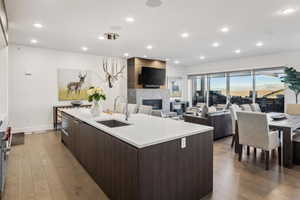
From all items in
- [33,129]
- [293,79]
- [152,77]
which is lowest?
[33,129]

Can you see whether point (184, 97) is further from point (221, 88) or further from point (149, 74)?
point (149, 74)

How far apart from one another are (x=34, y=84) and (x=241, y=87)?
331 inches

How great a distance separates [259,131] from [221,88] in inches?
240

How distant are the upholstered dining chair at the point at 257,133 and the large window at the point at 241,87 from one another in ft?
16.4

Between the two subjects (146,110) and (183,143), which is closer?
(183,143)

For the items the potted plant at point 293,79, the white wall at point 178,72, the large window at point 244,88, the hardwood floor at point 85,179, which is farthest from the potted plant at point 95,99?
the large window at point 244,88

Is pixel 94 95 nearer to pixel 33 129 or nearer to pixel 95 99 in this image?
pixel 95 99

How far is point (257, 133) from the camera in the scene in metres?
3.25

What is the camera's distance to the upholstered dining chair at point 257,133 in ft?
10.3

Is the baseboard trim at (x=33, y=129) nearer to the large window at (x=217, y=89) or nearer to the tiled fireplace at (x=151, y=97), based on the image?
the tiled fireplace at (x=151, y=97)

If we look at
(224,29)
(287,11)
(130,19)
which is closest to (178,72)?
(224,29)

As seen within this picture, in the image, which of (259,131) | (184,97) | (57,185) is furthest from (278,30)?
(184,97)

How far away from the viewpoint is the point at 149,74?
7895 mm

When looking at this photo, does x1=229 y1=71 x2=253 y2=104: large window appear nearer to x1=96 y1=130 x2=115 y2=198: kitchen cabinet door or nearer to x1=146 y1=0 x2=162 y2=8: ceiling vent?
x1=146 y1=0 x2=162 y2=8: ceiling vent
